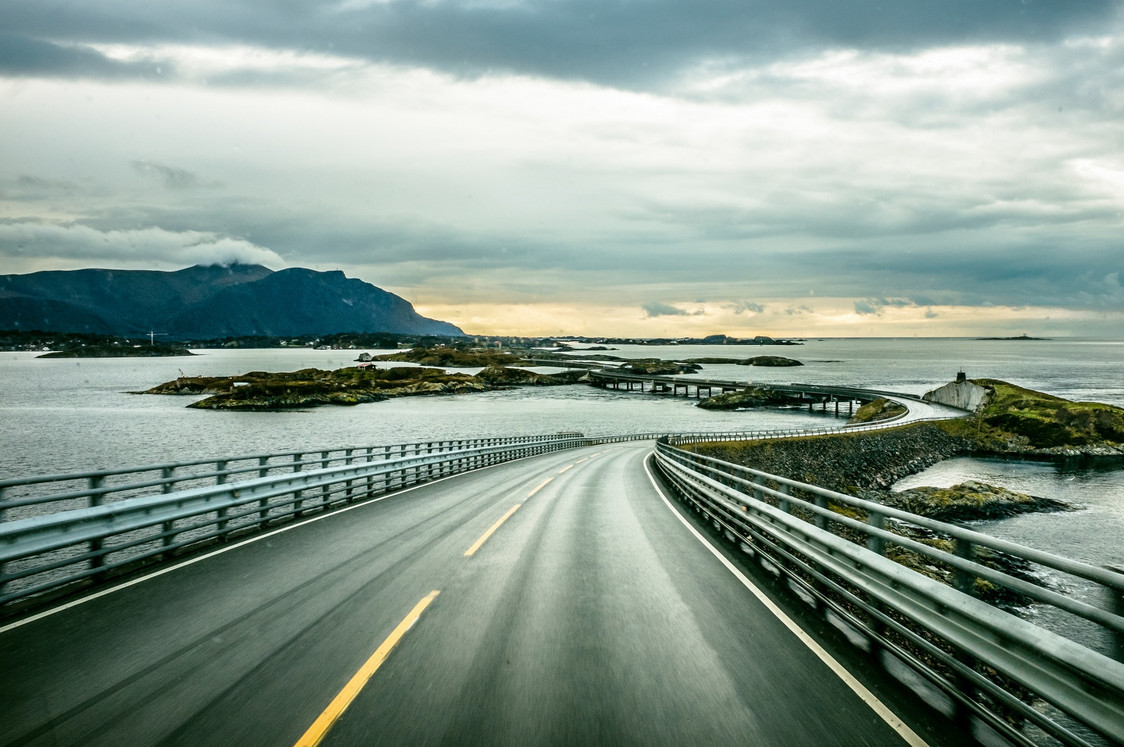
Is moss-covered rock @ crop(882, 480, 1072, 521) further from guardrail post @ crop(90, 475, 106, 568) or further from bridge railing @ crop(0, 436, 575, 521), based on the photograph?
guardrail post @ crop(90, 475, 106, 568)

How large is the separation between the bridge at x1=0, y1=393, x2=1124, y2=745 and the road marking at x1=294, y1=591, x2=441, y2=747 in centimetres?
3

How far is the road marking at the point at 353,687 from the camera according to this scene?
4.11 meters

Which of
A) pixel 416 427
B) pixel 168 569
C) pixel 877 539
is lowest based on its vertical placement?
pixel 416 427

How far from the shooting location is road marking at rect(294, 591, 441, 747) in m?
4.11

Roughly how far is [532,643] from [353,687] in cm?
169

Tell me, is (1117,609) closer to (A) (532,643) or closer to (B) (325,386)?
(A) (532,643)

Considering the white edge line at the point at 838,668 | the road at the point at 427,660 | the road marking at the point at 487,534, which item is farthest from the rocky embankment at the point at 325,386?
the white edge line at the point at 838,668

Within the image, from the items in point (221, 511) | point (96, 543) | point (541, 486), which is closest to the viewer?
point (96, 543)

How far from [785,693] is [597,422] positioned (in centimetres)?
9224

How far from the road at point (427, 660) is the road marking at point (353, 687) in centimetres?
2

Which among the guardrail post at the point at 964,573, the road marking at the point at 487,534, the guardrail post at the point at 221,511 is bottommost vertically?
the road marking at the point at 487,534

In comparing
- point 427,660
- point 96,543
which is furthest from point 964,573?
point 96,543

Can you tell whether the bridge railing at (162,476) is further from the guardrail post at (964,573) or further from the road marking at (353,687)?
the guardrail post at (964,573)

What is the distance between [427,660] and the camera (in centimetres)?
539
